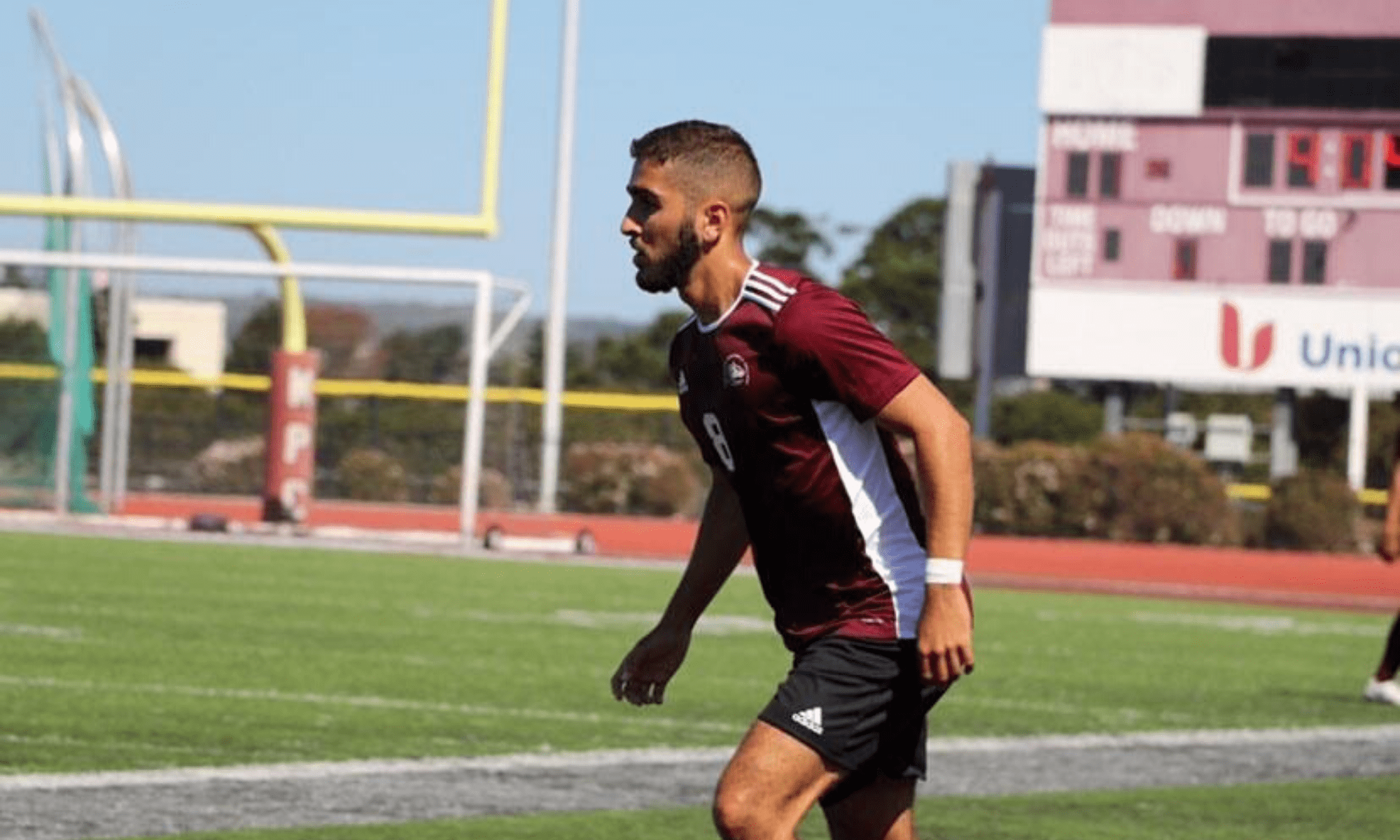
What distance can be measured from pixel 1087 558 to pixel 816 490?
1034 inches

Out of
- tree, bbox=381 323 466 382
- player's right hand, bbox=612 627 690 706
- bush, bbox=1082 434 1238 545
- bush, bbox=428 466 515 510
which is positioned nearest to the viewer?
player's right hand, bbox=612 627 690 706

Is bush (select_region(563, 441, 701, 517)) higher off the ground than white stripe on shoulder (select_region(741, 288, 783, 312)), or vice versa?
white stripe on shoulder (select_region(741, 288, 783, 312))

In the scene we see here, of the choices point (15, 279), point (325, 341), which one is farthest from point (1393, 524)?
point (325, 341)

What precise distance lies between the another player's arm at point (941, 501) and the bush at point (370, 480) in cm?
2979

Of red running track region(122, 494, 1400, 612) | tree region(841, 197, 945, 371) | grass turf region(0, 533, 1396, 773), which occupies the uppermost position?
tree region(841, 197, 945, 371)

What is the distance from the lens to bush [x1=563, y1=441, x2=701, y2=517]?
3531 centimetres

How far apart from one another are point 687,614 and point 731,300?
2.61ft

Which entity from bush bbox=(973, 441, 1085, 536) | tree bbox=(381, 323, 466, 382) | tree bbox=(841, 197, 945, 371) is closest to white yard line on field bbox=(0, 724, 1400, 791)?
bush bbox=(973, 441, 1085, 536)

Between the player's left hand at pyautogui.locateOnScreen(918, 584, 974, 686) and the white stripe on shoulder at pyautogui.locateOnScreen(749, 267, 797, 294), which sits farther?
the white stripe on shoulder at pyautogui.locateOnScreen(749, 267, 797, 294)

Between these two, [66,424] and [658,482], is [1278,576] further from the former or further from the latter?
[66,424]

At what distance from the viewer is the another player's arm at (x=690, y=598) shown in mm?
5863

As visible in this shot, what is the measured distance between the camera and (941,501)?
5215 millimetres

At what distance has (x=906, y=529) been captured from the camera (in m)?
5.52

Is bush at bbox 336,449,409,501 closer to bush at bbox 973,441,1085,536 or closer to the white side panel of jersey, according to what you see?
bush at bbox 973,441,1085,536
